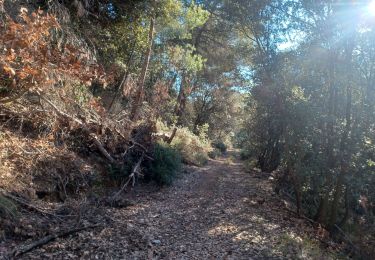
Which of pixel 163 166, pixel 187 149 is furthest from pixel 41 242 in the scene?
pixel 187 149

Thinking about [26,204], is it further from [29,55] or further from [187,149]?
[187,149]

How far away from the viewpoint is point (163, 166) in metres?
9.35

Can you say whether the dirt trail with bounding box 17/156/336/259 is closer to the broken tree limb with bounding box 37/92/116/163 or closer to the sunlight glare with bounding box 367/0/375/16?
the broken tree limb with bounding box 37/92/116/163

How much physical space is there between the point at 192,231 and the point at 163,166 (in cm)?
346

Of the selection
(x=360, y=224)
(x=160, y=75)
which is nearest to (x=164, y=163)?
(x=360, y=224)

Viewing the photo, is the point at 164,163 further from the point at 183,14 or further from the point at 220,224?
the point at 183,14

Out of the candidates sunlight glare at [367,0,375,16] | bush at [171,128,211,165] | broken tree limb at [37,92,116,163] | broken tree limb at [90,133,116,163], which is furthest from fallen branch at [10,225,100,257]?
bush at [171,128,211,165]

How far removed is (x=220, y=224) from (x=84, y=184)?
9.46ft

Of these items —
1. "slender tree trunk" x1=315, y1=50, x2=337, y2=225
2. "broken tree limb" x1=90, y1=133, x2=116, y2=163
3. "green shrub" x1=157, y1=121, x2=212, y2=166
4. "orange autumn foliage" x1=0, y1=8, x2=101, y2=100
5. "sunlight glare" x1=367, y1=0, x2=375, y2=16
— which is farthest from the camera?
"green shrub" x1=157, y1=121, x2=212, y2=166

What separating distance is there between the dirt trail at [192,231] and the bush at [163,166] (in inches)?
12.4

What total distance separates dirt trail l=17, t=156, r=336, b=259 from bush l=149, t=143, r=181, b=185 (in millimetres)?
315

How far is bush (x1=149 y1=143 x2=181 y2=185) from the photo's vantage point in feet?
29.7

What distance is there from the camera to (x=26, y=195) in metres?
5.41

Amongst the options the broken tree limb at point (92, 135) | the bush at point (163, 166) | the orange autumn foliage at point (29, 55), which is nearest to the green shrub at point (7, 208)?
the orange autumn foliage at point (29, 55)
